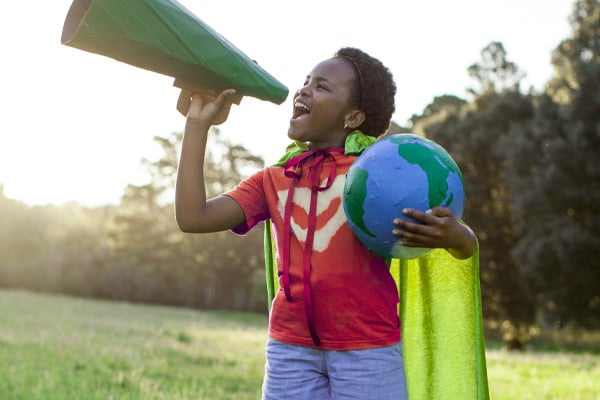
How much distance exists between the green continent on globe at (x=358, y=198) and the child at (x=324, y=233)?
0.16m

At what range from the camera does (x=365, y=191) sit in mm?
3014

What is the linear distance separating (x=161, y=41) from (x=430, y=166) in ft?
4.04

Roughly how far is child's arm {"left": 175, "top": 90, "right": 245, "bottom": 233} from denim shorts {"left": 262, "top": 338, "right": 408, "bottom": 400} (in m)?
0.65

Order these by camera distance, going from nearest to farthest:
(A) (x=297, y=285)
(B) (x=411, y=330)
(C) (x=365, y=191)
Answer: (C) (x=365, y=191) < (A) (x=297, y=285) < (B) (x=411, y=330)

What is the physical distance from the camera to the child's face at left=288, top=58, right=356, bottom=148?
3383 millimetres

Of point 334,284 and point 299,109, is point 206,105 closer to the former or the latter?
point 299,109

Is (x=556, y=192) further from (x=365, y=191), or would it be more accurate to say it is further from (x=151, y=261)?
(x=151, y=261)

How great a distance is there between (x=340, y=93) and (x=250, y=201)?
65 cm

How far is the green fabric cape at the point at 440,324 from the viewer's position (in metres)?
3.79

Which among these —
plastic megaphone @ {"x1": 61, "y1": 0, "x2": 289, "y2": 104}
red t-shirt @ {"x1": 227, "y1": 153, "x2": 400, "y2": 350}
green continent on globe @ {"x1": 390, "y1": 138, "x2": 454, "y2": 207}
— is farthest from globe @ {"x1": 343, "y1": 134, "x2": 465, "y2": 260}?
plastic megaphone @ {"x1": 61, "y1": 0, "x2": 289, "y2": 104}

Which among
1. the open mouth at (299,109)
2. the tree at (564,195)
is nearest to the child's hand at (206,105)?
the open mouth at (299,109)

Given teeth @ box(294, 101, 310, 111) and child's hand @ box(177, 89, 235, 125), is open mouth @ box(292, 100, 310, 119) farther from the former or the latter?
child's hand @ box(177, 89, 235, 125)

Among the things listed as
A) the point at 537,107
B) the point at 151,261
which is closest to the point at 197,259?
the point at 151,261

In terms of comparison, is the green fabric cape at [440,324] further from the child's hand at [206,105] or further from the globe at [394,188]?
the globe at [394,188]
